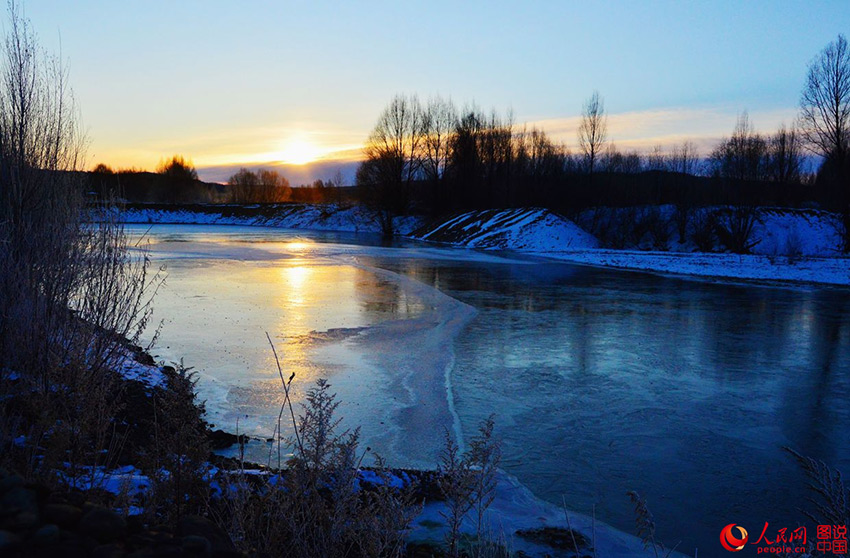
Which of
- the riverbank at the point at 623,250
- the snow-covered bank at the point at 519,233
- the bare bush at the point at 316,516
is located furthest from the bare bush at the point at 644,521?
the snow-covered bank at the point at 519,233

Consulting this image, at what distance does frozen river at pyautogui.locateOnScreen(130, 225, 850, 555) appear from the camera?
5.55 m

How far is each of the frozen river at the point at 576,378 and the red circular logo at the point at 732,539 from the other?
7 cm

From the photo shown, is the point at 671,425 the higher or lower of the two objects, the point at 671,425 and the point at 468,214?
the lower

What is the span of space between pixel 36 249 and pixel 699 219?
43061 millimetres

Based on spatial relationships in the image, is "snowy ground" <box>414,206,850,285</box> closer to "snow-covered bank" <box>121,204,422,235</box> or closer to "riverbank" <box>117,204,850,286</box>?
"riverbank" <box>117,204,850,286</box>

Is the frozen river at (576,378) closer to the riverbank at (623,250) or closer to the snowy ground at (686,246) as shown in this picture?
the riverbank at (623,250)

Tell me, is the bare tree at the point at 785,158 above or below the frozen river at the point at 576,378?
above

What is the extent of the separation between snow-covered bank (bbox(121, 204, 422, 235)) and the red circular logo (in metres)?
57.6

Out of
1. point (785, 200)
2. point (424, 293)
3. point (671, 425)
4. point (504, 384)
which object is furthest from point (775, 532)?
point (785, 200)

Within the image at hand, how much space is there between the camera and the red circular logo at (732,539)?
4.39 m

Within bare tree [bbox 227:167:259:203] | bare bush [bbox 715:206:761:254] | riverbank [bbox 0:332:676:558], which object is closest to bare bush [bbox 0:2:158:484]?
riverbank [bbox 0:332:676:558]

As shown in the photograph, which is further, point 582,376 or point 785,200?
point 785,200

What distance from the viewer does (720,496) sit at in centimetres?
518

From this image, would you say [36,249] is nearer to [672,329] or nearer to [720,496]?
[720,496]
